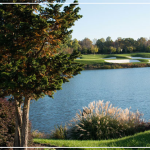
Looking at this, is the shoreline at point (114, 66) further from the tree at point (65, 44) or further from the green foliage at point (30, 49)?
the green foliage at point (30, 49)

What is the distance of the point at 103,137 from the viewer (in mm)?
7203

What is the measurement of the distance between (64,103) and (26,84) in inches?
465

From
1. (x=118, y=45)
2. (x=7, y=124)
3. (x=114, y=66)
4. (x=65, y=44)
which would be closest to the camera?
(x=7, y=124)

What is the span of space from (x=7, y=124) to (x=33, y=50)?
2184 millimetres

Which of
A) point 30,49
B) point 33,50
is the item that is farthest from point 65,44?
point 30,49

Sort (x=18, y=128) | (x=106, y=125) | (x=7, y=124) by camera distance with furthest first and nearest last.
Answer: (x=106, y=125) → (x=7, y=124) → (x=18, y=128)

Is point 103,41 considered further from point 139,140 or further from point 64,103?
point 139,140

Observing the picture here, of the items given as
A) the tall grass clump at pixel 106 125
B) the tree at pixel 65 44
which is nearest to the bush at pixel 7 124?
the tree at pixel 65 44

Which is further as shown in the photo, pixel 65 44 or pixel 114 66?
pixel 114 66

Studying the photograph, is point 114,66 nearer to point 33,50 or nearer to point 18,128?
point 18,128

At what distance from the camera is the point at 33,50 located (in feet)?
15.2

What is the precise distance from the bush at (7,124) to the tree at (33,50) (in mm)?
1226

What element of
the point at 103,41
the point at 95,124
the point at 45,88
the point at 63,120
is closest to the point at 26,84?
the point at 45,88

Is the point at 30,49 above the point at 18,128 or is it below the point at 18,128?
above
